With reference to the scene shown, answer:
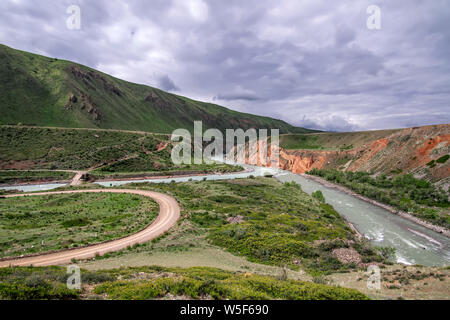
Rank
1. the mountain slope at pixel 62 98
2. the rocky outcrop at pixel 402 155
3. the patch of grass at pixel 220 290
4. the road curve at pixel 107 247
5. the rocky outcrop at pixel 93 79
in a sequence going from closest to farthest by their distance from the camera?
the patch of grass at pixel 220 290 < the road curve at pixel 107 247 < the rocky outcrop at pixel 402 155 < the mountain slope at pixel 62 98 < the rocky outcrop at pixel 93 79

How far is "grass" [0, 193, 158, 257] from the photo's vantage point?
1755cm

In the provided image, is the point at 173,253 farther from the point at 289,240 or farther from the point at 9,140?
the point at 9,140

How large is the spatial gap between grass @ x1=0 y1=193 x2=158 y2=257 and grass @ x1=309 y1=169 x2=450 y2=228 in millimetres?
39677

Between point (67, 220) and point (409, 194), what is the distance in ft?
180

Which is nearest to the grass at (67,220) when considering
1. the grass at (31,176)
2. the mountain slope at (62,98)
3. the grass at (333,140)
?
the grass at (31,176)

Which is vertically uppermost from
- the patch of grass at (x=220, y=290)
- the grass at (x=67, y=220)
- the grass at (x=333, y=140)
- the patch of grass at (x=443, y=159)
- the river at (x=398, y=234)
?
the grass at (x=333, y=140)

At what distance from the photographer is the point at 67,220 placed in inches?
950

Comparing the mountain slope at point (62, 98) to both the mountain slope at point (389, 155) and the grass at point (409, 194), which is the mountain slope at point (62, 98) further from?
the grass at point (409, 194)

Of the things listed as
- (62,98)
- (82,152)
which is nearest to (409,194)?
(82,152)

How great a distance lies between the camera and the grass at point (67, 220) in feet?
57.6

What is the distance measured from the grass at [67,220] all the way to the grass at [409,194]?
39677 millimetres

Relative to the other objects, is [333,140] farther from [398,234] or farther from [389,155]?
[398,234]

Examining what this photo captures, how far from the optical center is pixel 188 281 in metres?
8.09
